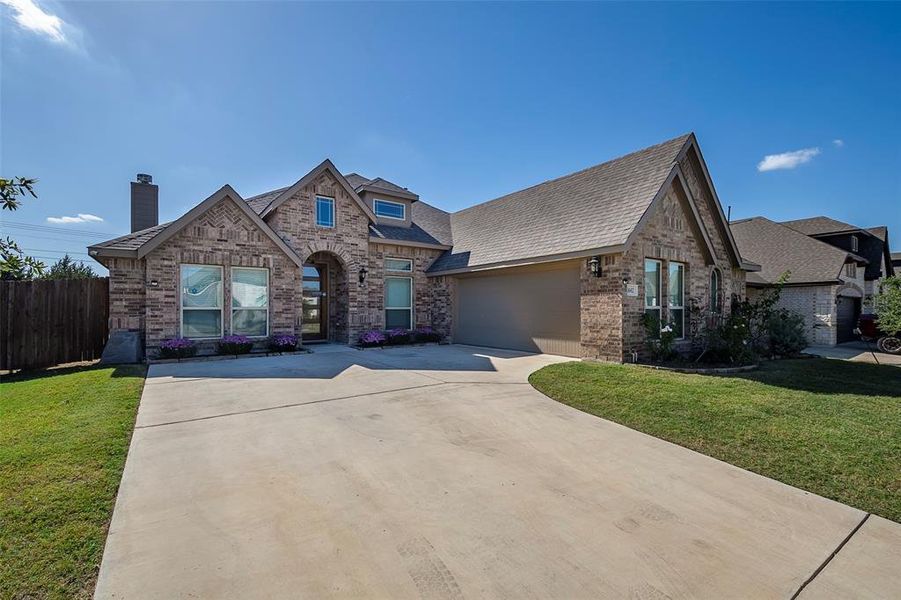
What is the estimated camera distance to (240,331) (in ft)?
37.3

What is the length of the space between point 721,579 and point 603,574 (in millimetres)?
679

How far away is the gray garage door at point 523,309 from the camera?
11.1 meters

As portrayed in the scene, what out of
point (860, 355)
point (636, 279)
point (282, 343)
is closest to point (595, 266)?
point (636, 279)

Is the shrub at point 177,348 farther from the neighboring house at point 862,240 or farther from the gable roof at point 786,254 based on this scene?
the neighboring house at point 862,240

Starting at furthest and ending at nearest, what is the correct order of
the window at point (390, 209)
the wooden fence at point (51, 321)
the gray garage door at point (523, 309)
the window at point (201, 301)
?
1. the window at point (390, 209)
2. the gray garage door at point (523, 309)
3. the window at point (201, 301)
4. the wooden fence at point (51, 321)

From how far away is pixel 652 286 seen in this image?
434 inches

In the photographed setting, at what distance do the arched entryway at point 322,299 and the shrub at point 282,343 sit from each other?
246 cm

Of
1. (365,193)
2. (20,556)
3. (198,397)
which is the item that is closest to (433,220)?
(365,193)

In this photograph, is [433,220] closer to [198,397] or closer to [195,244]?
[195,244]

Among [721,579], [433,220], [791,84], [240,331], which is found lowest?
[721,579]

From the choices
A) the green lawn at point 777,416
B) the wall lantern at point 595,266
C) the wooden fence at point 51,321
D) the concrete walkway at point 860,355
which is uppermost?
the wall lantern at point 595,266

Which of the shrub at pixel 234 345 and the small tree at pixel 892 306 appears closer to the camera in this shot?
the shrub at pixel 234 345

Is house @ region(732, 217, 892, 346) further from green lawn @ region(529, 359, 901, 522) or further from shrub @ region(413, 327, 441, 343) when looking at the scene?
shrub @ region(413, 327, 441, 343)

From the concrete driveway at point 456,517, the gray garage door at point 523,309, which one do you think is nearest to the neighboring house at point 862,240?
the gray garage door at point 523,309
